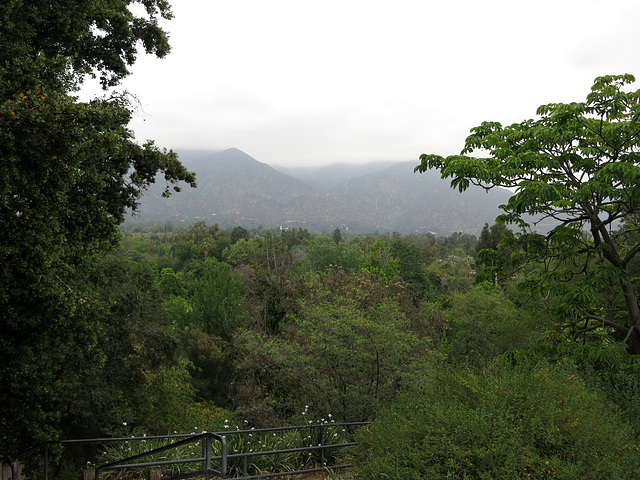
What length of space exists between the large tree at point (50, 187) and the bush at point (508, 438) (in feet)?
16.1

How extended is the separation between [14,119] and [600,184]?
25.1 feet

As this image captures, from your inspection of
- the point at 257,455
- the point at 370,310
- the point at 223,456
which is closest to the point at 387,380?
the point at 370,310

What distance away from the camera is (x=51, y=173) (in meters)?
5.72

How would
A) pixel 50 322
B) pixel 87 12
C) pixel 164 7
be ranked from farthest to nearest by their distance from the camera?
pixel 164 7, pixel 87 12, pixel 50 322

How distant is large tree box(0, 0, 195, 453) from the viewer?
17.5 feet

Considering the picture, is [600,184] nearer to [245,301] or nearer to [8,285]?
[8,285]

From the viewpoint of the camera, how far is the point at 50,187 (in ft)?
18.8

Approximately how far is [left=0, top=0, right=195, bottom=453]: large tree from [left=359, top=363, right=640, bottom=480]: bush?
4.89m

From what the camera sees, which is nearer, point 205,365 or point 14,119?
point 14,119

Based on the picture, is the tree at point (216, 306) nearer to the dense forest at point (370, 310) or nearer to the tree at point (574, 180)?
the dense forest at point (370, 310)

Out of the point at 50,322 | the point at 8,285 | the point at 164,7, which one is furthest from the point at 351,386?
the point at 164,7

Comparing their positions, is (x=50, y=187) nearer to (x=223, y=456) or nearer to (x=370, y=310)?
(x=223, y=456)

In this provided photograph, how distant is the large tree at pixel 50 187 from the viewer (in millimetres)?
5340

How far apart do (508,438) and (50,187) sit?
21.7ft
